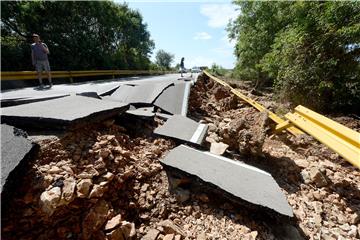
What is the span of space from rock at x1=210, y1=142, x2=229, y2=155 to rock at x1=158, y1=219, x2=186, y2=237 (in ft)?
4.87

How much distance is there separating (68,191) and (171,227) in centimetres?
105

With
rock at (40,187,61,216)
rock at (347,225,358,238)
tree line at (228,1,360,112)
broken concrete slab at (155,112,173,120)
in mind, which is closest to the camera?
rock at (40,187,61,216)

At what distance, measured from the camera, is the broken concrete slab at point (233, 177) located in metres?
2.13

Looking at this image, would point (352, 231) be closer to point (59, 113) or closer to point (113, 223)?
point (113, 223)

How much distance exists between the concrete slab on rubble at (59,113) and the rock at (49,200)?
950mm

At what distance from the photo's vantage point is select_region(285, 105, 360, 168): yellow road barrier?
2.51 metres

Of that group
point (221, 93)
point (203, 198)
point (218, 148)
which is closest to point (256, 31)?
point (221, 93)

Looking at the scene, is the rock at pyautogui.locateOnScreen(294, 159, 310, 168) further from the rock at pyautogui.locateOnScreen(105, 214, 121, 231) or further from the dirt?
the rock at pyautogui.locateOnScreen(105, 214, 121, 231)

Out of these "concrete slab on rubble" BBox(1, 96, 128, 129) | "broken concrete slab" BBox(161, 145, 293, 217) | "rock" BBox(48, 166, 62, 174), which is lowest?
"broken concrete slab" BBox(161, 145, 293, 217)

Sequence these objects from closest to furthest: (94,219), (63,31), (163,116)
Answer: (94,219) → (163,116) → (63,31)

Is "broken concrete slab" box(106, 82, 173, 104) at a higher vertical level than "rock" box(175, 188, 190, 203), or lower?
higher

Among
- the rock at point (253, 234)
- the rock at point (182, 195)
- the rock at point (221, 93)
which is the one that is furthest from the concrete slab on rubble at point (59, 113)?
the rock at point (221, 93)

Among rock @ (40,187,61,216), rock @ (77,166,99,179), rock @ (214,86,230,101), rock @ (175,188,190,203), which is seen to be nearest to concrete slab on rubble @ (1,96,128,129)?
rock @ (77,166,99,179)

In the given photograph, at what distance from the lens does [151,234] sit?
1.91m
